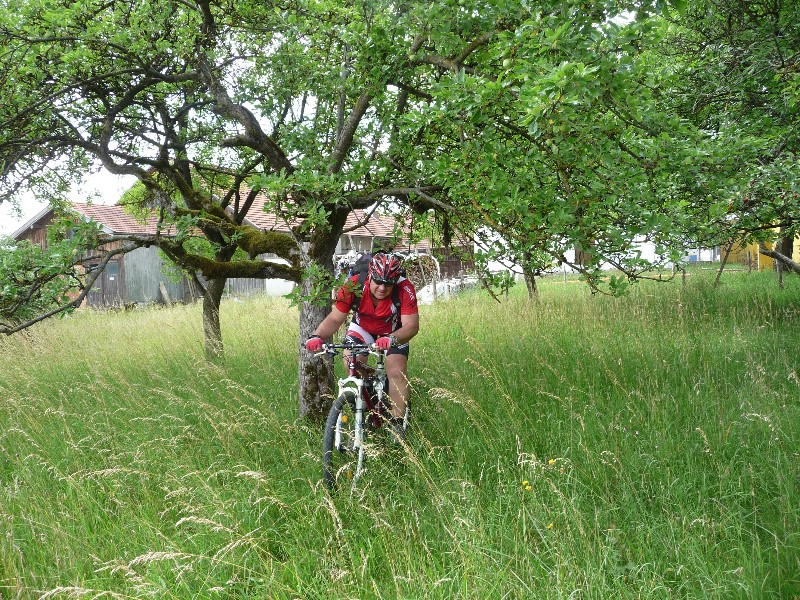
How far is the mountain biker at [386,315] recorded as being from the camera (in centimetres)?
495

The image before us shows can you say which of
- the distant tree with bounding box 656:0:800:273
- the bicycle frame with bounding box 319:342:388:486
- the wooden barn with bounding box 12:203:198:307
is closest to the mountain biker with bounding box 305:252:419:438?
the bicycle frame with bounding box 319:342:388:486

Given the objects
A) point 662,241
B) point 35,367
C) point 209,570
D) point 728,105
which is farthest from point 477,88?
point 35,367

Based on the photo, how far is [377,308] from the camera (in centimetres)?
528

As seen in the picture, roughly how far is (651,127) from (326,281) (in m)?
2.78

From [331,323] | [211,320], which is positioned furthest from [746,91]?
[211,320]

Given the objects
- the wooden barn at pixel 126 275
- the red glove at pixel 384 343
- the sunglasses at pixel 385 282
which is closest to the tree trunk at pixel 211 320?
the sunglasses at pixel 385 282

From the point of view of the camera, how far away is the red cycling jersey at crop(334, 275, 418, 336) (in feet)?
16.9

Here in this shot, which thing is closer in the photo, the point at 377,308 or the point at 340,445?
the point at 340,445

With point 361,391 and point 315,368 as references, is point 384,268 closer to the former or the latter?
point 361,391

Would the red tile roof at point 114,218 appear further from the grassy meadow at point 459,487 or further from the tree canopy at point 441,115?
the grassy meadow at point 459,487

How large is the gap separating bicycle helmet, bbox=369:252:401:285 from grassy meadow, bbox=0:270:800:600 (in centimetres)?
107

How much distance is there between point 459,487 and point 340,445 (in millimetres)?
937

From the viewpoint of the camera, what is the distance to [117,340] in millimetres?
11602

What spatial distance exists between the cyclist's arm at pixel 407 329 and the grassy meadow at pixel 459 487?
604mm
